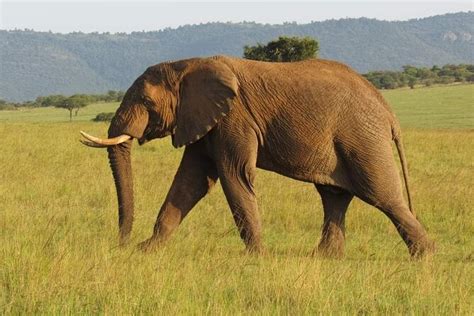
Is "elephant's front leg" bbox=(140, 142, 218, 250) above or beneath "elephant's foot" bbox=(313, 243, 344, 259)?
above

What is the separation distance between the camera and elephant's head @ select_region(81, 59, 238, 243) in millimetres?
7957

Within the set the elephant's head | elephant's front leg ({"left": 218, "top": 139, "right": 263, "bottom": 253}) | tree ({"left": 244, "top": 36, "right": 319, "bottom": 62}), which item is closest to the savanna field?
elephant's front leg ({"left": 218, "top": 139, "right": 263, "bottom": 253})

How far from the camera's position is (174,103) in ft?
26.9

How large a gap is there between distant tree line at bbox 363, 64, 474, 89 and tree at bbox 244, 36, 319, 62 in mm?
50032

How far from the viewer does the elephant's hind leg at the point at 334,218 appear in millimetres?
8406

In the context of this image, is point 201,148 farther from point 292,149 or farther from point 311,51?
point 311,51

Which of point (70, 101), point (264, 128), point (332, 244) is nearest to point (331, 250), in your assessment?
point (332, 244)

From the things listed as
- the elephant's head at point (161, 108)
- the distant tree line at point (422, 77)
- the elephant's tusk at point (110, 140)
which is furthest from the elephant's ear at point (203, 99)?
the distant tree line at point (422, 77)

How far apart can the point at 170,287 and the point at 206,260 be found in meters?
1.27

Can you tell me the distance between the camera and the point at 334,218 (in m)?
8.63

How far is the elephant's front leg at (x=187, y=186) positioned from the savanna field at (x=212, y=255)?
0.90 ft

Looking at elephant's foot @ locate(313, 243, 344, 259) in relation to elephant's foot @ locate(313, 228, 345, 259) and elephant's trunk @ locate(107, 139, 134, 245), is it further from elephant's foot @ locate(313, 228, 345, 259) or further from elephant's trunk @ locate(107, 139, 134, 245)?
elephant's trunk @ locate(107, 139, 134, 245)

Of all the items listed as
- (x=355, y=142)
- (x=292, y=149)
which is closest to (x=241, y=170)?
(x=292, y=149)

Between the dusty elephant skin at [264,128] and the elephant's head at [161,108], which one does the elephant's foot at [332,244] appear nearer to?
the dusty elephant skin at [264,128]
